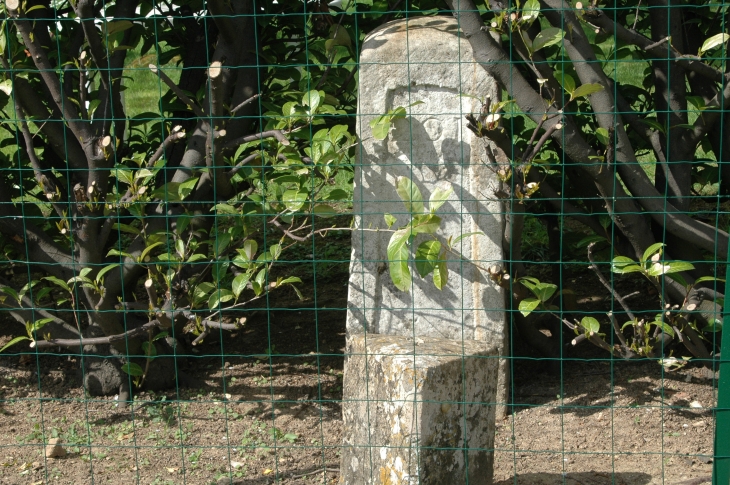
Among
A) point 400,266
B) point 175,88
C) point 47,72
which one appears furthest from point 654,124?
point 47,72

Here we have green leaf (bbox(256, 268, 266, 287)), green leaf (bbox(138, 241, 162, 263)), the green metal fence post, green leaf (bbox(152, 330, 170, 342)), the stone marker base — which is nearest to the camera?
the green metal fence post

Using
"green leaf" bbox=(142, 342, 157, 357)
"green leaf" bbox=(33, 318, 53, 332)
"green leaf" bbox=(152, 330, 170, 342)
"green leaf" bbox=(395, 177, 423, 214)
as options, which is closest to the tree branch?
"green leaf" bbox=(395, 177, 423, 214)

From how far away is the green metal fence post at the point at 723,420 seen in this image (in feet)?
8.81

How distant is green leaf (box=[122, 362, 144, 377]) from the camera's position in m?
3.67

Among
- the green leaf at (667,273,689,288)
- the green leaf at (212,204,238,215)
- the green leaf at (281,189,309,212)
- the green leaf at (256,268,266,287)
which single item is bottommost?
the green leaf at (667,273,689,288)

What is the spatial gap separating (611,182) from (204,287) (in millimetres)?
1692

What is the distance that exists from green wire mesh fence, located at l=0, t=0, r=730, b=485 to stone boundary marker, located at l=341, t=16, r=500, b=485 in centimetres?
1

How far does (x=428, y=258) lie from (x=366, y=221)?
44 centimetres

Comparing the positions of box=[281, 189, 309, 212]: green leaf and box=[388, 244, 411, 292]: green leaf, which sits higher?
box=[281, 189, 309, 212]: green leaf

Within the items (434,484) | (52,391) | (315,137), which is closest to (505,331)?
(434,484)

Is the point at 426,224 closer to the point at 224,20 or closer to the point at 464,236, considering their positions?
the point at 464,236

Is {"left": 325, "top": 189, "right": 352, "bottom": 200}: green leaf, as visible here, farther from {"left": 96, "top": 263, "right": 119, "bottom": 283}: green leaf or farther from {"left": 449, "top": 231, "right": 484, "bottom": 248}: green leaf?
{"left": 96, "top": 263, "right": 119, "bottom": 283}: green leaf

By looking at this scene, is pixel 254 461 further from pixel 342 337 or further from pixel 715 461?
pixel 715 461

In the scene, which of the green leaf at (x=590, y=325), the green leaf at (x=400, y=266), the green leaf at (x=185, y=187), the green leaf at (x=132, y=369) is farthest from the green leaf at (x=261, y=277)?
the green leaf at (x=590, y=325)
